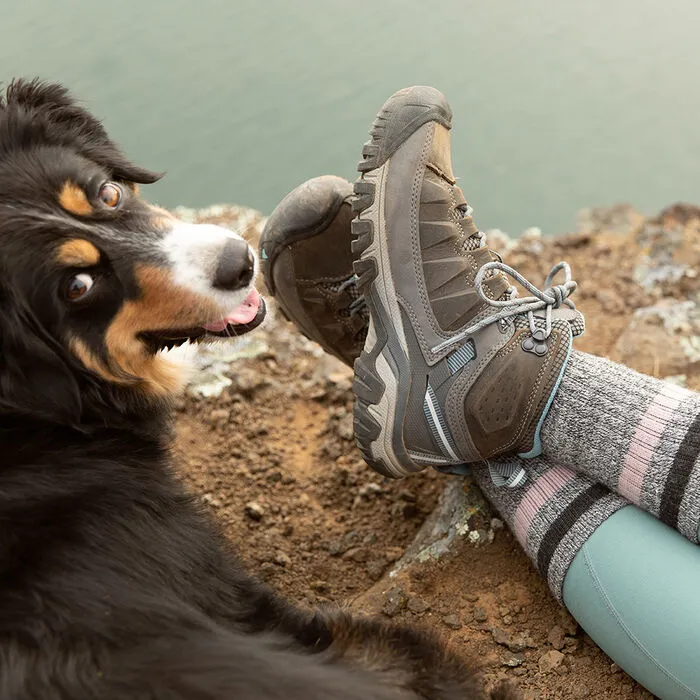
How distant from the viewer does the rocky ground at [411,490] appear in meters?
1.92

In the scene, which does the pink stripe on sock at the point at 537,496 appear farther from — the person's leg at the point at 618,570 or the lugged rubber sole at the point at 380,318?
the lugged rubber sole at the point at 380,318

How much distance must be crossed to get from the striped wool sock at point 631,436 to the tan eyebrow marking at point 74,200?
52.6 inches

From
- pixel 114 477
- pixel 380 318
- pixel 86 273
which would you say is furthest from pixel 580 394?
pixel 86 273

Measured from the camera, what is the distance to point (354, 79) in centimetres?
414

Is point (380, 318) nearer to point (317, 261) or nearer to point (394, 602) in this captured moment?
point (317, 261)

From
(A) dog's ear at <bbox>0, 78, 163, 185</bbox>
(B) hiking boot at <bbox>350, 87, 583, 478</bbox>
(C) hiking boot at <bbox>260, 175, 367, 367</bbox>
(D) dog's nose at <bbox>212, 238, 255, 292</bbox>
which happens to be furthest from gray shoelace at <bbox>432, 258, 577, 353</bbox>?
(A) dog's ear at <bbox>0, 78, 163, 185</bbox>

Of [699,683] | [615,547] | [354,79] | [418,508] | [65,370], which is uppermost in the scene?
[354,79]

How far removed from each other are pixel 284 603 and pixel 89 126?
1.44 meters

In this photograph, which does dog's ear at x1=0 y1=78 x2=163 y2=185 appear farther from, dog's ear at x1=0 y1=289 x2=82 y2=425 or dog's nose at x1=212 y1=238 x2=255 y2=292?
dog's ear at x1=0 y1=289 x2=82 y2=425

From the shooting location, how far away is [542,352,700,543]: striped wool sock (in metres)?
1.66

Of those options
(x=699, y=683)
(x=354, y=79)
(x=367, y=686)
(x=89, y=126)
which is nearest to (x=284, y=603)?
(x=367, y=686)

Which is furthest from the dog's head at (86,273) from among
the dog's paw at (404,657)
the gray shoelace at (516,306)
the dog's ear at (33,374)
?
the dog's paw at (404,657)

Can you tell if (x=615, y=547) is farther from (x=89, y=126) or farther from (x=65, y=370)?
(x=89, y=126)

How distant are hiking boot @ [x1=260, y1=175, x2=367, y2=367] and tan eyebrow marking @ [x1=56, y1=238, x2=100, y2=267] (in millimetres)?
661
